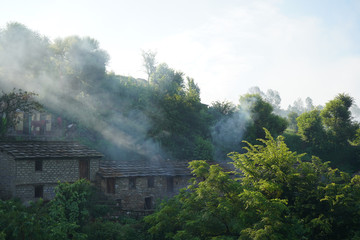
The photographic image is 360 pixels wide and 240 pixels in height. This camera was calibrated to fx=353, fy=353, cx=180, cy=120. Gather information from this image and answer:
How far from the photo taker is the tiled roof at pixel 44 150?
80.1 ft

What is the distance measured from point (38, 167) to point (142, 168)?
8.41 meters

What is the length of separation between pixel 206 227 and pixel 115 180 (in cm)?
1317

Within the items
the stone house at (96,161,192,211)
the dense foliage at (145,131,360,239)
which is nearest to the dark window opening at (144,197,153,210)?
the stone house at (96,161,192,211)

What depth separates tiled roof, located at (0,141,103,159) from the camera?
80.1 ft

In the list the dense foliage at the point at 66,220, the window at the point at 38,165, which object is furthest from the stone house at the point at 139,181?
the window at the point at 38,165

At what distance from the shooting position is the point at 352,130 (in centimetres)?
4934

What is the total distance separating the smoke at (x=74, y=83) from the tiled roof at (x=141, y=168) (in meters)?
5.79

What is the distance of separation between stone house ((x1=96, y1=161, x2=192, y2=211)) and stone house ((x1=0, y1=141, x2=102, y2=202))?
1580 millimetres

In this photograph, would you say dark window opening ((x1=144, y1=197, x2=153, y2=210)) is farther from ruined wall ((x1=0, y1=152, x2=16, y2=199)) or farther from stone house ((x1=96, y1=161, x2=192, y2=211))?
ruined wall ((x1=0, y1=152, x2=16, y2=199))

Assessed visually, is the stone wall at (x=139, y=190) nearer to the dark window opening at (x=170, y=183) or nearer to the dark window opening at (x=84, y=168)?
the dark window opening at (x=170, y=183)

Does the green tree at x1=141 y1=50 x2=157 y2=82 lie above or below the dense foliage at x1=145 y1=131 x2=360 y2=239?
above

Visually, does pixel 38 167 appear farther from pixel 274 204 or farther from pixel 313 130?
pixel 313 130

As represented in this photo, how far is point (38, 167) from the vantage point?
25094 mm

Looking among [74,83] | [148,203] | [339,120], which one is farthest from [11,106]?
[339,120]
